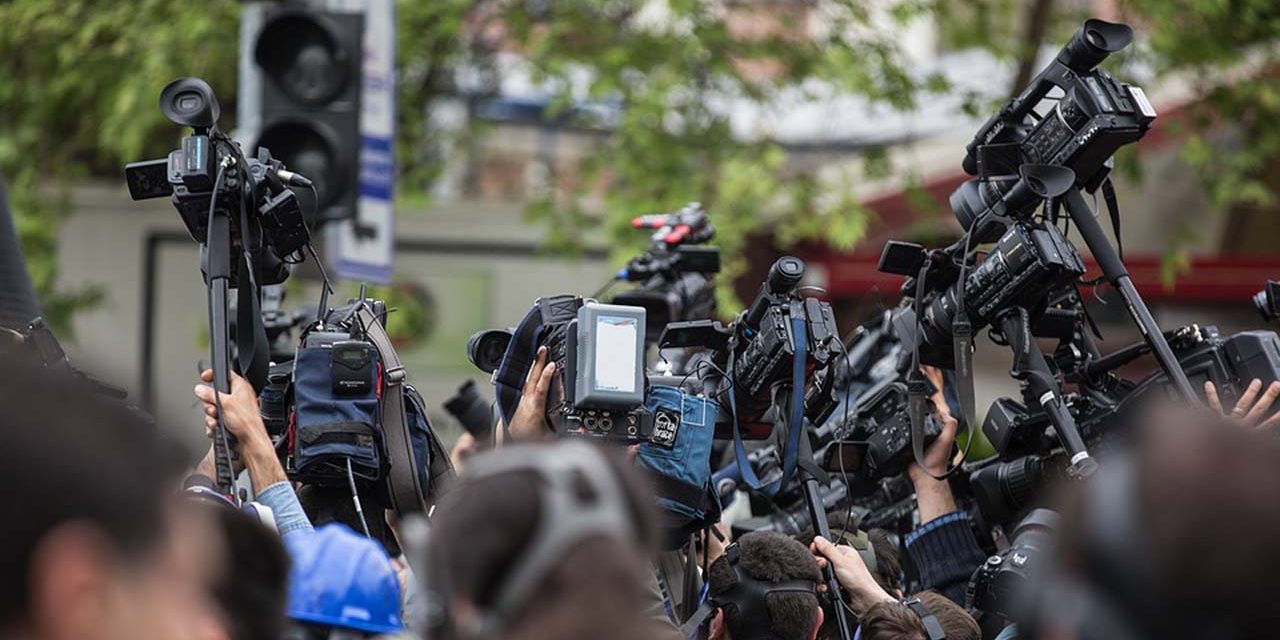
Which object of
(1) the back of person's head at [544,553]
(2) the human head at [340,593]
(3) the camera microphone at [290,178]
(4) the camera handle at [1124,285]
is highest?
(3) the camera microphone at [290,178]

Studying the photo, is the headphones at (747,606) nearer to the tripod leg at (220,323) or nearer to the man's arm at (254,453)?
the man's arm at (254,453)

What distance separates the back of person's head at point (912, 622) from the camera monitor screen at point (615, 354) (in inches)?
33.3

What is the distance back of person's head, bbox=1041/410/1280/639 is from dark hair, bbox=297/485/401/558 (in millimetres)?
2882

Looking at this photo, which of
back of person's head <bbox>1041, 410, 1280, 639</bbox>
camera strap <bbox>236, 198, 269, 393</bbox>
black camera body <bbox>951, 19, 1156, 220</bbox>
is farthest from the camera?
black camera body <bbox>951, 19, 1156, 220</bbox>

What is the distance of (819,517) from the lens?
15.6 feet

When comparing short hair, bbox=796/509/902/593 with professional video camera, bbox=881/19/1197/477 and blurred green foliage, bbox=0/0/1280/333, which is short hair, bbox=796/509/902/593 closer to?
professional video camera, bbox=881/19/1197/477

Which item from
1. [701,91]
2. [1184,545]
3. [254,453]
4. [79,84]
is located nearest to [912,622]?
[254,453]

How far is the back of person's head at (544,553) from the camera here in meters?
2.00

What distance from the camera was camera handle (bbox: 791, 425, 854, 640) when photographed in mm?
4520

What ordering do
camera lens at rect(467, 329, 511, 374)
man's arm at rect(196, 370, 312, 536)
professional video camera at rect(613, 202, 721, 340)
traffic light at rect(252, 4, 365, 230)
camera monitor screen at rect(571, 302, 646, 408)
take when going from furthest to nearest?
traffic light at rect(252, 4, 365, 230)
professional video camera at rect(613, 202, 721, 340)
camera lens at rect(467, 329, 511, 374)
camera monitor screen at rect(571, 302, 646, 408)
man's arm at rect(196, 370, 312, 536)

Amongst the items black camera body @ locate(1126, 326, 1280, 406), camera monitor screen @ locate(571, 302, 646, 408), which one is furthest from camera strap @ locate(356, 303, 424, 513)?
black camera body @ locate(1126, 326, 1280, 406)

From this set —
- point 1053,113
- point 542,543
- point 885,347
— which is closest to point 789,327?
point 1053,113

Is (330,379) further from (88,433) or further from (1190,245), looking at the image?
(1190,245)

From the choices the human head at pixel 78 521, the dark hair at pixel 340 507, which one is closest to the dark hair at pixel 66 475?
the human head at pixel 78 521
